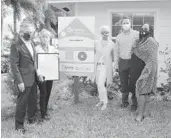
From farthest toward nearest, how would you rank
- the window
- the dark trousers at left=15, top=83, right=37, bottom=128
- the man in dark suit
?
1. the window
2. the dark trousers at left=15, top=83, right=37, bottom=128
3. the man in dark suit

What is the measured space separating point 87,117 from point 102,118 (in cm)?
32

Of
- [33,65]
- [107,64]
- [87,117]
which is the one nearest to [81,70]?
[107,64]

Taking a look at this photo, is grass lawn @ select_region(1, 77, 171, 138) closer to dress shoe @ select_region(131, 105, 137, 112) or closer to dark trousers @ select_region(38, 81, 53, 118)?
dress shoe @ select_region(131, 105, 137, 112)

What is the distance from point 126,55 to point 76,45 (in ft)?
4.01

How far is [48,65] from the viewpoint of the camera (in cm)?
591

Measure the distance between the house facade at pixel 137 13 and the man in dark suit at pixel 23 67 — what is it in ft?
13.4

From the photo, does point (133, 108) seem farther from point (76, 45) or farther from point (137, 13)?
point (137, 13)

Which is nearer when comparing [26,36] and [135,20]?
[26,36]

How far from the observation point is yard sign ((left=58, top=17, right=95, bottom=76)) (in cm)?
693

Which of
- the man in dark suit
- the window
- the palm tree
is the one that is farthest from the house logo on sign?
the palm tree

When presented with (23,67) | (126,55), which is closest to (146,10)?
(126,55)

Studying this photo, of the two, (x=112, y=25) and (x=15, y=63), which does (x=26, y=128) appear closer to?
(x=15, y=63)

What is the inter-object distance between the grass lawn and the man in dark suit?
471mm

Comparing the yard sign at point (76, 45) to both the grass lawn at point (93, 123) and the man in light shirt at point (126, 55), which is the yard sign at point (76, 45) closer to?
the man in light shirt at point (126, 55)
